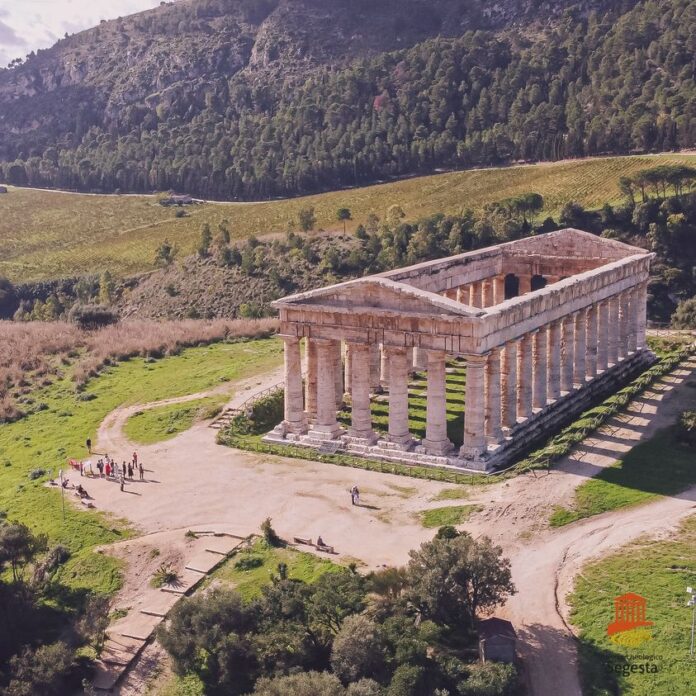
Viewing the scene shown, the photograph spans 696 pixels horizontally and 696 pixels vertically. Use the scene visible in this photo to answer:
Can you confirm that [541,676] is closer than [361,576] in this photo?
Yes

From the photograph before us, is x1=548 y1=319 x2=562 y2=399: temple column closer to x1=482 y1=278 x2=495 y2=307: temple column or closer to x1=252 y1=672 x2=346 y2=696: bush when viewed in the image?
x1=482 y1=278 x2=495 y2=307: temple column

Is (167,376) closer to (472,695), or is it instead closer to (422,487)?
(422,487)

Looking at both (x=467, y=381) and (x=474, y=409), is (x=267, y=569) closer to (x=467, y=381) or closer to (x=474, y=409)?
(x=474, y=409)

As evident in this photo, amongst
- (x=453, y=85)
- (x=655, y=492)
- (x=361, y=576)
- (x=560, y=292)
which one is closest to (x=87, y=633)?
(x=361, y=576)

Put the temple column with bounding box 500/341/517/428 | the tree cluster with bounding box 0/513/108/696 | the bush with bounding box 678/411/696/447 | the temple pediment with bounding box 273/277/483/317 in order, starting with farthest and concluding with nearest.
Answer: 1. the temple column with bounding box 500/341/517/428
2. the bush with bounding box 678/411/696/447
3. the temple pediment with bounding box 273/277/483/317
4. the tree cluster with bounding box 0/513/108/696

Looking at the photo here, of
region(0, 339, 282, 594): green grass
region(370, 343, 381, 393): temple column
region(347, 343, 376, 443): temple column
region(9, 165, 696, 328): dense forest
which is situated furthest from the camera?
region(9, 165, 696, 328): dense forest

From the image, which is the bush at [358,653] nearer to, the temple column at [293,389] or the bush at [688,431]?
the temple column at [293,389]

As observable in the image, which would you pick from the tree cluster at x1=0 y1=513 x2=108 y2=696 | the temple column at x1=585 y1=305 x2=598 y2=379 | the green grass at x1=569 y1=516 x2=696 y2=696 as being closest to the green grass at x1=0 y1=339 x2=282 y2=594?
the tree cluster at x1=0 y1=513 x2=108 y2=696
